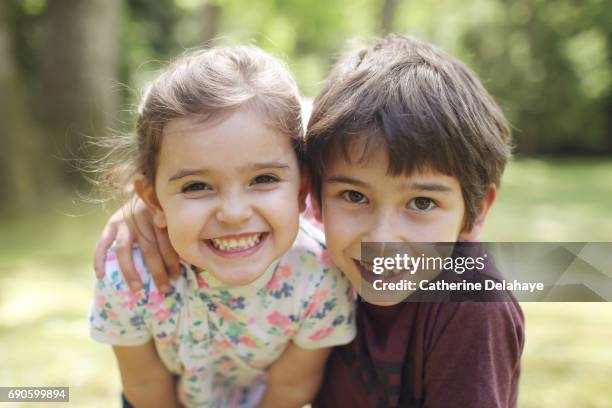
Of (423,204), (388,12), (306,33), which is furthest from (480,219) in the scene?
(306,33)

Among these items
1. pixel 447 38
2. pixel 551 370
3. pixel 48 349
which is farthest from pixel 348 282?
pixel 447 38

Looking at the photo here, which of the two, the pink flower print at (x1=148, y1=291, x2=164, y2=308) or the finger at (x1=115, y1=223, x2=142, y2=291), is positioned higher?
the finger at (x1=115, y1=223, x2=142, y2=291)

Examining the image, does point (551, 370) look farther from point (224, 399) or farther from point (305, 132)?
point (305, 132)

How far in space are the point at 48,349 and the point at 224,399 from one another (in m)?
1.61

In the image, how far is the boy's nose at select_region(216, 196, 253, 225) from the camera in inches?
69.1

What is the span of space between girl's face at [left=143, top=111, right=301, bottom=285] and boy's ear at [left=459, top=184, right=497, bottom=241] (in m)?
0.58

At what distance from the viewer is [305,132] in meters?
1.98

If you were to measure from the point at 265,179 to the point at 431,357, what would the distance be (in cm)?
74

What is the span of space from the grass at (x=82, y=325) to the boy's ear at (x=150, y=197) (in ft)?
3.56

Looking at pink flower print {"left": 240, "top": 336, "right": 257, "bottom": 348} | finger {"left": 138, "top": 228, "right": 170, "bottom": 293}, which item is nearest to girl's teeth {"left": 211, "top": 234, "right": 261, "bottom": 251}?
finger {"left": 138, "top": 228, "right": 170, "bottom": 293}

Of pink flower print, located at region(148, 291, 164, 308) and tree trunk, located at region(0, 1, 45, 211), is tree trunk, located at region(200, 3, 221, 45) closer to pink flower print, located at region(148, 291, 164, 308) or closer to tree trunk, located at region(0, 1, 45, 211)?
tree trunk, located at region(0, 1, 45, 211)

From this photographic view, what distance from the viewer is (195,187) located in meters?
1.83

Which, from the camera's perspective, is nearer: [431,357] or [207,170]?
[207,170]

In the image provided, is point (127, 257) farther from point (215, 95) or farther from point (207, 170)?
point (215, 95)
